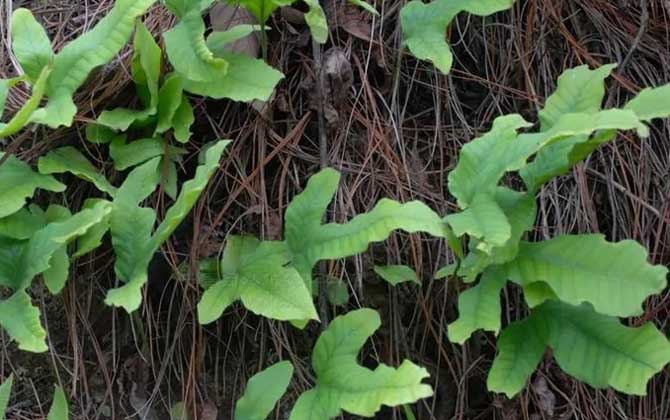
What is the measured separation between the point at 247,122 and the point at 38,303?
55 centimetres

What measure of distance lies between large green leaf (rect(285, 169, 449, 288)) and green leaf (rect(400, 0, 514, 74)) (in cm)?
31

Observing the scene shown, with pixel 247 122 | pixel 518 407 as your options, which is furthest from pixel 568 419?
pixel 247 122

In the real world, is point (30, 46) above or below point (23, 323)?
above

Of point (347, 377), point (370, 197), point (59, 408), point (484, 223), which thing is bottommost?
point (59, 408)

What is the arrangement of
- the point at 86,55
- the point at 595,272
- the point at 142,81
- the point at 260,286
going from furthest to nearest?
the point at 142,81 < the point at 86,55 < the point at 260,286 < the point at 595,272

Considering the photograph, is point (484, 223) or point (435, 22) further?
point (435, 22)

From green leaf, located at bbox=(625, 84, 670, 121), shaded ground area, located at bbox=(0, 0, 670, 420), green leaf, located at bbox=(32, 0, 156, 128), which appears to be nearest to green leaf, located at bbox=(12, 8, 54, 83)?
green leaf, located at bbox=(32, 0, 156, 128)

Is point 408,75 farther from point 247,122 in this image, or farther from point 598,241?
point 598,241

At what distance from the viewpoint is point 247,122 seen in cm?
177

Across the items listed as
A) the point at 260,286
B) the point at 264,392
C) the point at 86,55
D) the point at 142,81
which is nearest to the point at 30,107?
the point at 86,55

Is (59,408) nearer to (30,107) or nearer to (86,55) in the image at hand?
(30,107)

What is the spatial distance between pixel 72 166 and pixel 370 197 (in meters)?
0.58

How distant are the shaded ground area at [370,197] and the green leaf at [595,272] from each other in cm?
24

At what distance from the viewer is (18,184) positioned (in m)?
1.63
